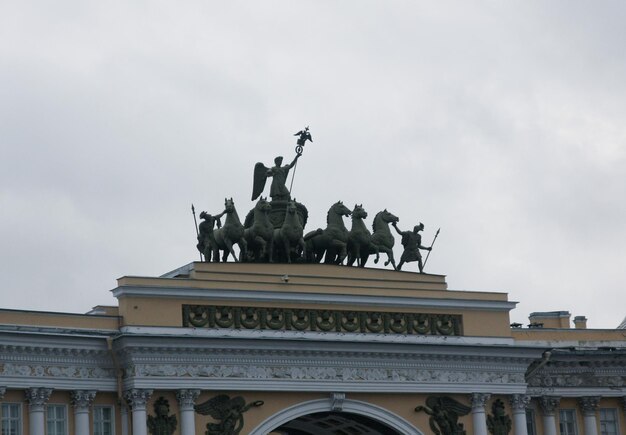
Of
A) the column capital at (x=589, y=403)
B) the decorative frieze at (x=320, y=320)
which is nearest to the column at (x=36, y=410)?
the decorative frieze at (x=320, y=320)

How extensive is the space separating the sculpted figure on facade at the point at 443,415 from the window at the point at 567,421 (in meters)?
4.21

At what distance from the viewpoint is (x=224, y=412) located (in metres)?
33.6

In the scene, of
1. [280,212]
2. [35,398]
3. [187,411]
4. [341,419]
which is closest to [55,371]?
[35,398]

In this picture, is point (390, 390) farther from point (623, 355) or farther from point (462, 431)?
point (623, 355)

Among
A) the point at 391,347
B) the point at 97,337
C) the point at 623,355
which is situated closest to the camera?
the point at 97,337

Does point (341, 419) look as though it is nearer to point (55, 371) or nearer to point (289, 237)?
point (289, 237)

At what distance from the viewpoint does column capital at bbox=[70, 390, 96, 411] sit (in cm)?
3247

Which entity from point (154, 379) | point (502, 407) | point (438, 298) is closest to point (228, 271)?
point (154, 379)

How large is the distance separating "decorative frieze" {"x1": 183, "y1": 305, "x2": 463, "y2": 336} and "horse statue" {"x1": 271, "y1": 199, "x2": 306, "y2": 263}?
1.68 meters

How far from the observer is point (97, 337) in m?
32.7

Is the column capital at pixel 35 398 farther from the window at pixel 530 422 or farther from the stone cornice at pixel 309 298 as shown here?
the window at pixel 530 422

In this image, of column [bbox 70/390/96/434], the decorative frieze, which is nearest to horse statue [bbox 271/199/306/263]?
the decorative frieze

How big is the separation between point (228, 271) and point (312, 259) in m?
3.05

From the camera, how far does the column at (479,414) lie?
36.8m
